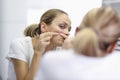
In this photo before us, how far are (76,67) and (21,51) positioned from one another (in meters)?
0.67

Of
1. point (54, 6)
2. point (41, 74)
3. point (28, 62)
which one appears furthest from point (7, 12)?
point (41, 74)

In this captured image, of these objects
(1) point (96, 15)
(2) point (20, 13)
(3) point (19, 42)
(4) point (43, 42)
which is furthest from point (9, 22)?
(1) point (96, 15)

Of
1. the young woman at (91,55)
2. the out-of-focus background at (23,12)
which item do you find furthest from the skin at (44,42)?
the out-of-focus background at (23,12)

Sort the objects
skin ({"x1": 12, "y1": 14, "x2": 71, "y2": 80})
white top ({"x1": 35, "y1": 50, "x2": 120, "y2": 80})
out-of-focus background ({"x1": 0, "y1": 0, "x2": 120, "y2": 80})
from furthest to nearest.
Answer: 1. out-of-focus background ({"x1": 0, "y1": 0, "x2": 120, "y2": 80})
2. skin ({"x1": 12, "y1": 14, "x2": 71, "y2": 80})
3. white top ({"x1": 35, "y1": 50, "x2": 120, "y2": 80})

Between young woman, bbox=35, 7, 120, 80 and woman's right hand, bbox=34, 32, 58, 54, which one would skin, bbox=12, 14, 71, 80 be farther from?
young woman, bbox=35, 7, 120, 80

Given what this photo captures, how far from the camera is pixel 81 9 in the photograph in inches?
89.8

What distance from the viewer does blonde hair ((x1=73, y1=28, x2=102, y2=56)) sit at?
812 millimetres

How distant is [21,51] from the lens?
142 centimetres

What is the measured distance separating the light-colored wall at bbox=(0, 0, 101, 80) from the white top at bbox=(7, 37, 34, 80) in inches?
28.4

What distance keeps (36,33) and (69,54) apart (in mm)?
813

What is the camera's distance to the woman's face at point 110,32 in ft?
2.72

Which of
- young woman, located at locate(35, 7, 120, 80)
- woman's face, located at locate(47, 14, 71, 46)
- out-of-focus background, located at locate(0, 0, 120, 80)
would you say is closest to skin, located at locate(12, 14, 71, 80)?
woman's face, located at locate(47, 14, 71, 46)

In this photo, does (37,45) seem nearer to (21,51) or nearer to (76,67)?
(21,51)

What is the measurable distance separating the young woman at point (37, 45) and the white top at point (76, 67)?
20.2 inches
